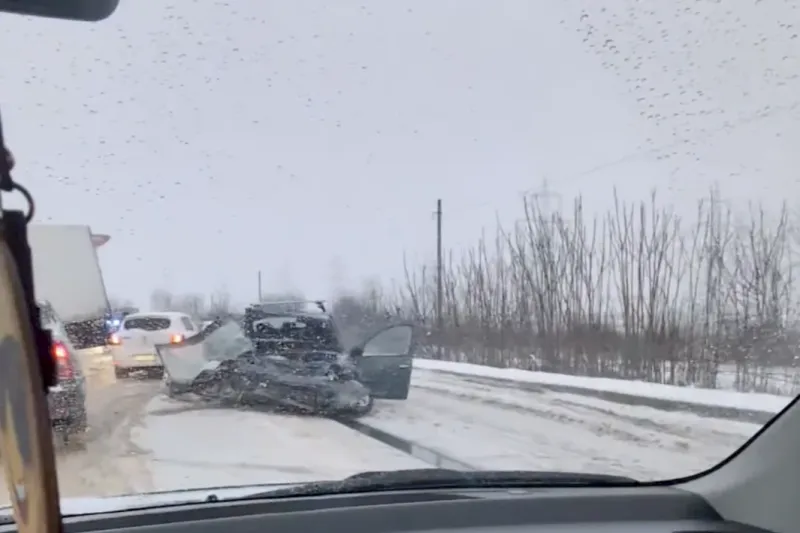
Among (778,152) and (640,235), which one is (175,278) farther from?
(778,152)

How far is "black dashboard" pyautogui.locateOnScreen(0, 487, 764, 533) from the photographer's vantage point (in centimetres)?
321

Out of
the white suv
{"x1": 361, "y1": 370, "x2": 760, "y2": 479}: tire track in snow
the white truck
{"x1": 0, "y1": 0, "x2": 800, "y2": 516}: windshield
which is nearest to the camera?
the white truck

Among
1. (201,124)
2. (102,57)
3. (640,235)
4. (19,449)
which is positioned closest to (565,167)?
(640,235)

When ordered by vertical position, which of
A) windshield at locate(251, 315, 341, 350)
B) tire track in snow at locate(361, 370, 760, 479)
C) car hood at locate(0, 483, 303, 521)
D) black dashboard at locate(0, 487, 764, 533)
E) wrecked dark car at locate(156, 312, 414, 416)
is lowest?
black dashboard at locate(0, 487, 764, 533)

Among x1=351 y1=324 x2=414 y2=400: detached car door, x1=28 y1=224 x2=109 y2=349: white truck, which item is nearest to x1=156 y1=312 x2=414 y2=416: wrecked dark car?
x1=351 y1=324 x2=414 y2=400: detached car door

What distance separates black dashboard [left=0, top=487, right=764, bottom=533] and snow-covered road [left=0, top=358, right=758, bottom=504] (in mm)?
201

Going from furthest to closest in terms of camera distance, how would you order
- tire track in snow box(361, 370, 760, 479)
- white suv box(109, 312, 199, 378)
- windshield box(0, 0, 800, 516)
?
tire track in snow box(361, 370, 760, 479)
white suv box(109, 312, 199, 378)
windshield box(0, 0, 800, 516)

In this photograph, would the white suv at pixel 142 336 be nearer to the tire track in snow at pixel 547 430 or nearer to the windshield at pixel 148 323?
the windshield at pixel 148 323

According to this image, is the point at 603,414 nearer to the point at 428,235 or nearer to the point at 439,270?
the point at 439,270

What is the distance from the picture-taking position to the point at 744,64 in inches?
147

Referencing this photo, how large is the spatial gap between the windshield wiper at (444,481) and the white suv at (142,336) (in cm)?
75

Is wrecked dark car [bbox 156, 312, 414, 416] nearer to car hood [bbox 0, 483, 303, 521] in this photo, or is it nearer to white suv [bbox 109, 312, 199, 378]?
white suv [bbox 109, 312, 199, 378]

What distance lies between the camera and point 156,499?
3.40 meters

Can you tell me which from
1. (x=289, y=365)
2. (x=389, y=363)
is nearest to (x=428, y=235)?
(x=389, y=363)
